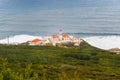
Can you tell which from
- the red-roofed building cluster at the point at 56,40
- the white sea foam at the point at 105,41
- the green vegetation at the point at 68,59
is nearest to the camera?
the green vegetation at the point at 68,59

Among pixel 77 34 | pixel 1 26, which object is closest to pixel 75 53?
pixel 77 34

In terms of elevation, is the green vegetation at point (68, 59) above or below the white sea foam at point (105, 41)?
below

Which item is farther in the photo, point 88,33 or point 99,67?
point 88,33

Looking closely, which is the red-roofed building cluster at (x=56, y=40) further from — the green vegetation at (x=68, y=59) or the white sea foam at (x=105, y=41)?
the white sea foam at (x=105, y=41)

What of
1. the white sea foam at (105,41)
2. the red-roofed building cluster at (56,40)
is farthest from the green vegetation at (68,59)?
the white sea foam at (105,41)

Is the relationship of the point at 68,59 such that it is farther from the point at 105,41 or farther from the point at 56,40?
the point at 105,41

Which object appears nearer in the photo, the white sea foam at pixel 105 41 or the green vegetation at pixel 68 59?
the green vegetation at pixel 68 59

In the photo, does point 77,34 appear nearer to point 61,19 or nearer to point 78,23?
point 78,23

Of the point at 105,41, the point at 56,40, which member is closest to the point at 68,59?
the point at 56,40
